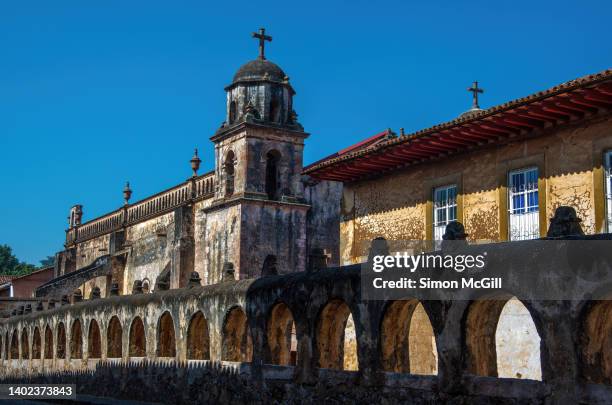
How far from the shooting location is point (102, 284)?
35875mm

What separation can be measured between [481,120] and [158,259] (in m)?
19.5

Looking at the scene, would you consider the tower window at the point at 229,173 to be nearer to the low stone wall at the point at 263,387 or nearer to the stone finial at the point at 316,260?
the low stone wall at the point at 263,387

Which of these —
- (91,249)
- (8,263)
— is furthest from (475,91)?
(8,263)

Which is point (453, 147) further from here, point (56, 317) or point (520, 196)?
point (56, 317)

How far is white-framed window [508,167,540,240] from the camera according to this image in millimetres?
14797

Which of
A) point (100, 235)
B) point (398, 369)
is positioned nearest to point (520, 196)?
point (398, 369)

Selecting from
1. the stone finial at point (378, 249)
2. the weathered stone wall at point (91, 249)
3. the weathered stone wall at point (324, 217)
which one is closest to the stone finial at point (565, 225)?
the stone finial at point (378, 249)

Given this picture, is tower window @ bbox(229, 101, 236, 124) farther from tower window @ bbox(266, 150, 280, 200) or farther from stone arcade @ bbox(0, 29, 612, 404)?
tower window @ bbox(266, 150, 280, 200)

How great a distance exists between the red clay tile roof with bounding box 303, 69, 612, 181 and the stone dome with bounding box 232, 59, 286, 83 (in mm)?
7932

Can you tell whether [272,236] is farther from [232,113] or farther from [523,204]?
[523,204]

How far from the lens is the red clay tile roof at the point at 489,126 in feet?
42.9

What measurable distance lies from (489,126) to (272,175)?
41.2ft

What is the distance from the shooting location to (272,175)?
87.9 feet

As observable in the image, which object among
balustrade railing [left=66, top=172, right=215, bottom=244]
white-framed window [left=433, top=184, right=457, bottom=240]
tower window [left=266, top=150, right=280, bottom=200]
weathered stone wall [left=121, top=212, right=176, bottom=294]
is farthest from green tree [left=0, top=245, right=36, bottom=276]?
white-framed window [left=433, top=184, right=457, bottom=240]
